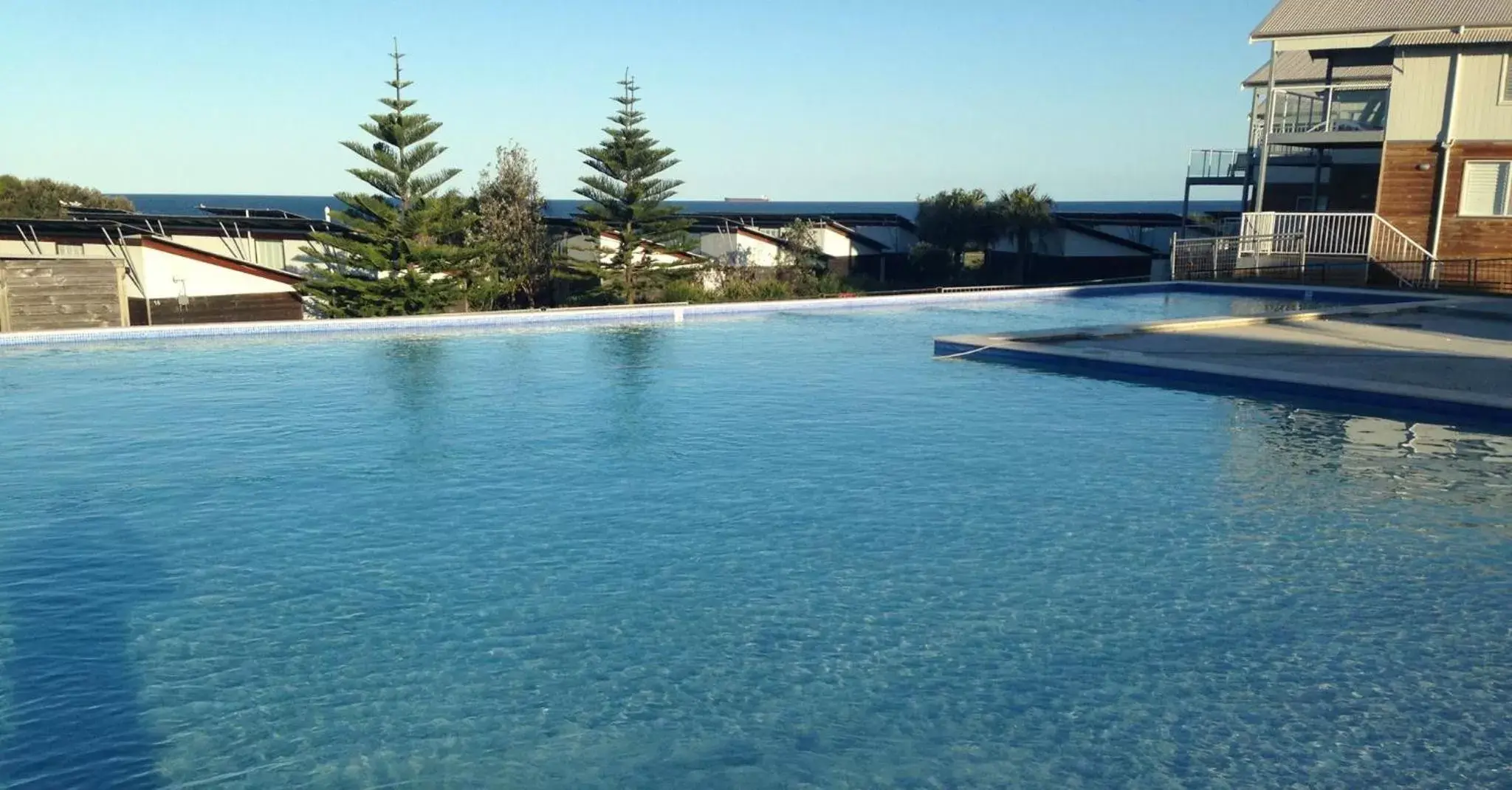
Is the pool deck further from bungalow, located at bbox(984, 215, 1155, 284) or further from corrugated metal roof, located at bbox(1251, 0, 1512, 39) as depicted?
bungalow, located at bbox(984, 215, 1155, 284)

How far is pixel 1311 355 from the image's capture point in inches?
468

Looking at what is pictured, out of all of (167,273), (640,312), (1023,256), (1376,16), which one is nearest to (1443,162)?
(1376,16)

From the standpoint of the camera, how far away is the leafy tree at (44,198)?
139 feet

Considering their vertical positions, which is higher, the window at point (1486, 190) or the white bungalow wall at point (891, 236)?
the window at point (1486, 190)

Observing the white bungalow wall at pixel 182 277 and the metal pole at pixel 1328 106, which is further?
the metal pole at pixel 1328 106

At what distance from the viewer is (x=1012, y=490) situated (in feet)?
25.4

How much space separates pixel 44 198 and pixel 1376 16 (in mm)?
46398

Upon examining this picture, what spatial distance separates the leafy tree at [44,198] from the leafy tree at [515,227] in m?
23.4

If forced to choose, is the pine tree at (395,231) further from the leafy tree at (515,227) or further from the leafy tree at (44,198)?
the leafy tree at (44,198)

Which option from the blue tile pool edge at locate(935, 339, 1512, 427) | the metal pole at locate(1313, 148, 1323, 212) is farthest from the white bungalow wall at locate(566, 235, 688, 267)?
the blue tile pool edge at locate(935, 339, 1512, 427)

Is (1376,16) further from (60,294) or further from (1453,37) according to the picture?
(60,294)

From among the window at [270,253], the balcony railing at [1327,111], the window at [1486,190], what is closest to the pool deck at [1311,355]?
the window at [1486,190]

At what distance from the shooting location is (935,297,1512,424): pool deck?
9.80m

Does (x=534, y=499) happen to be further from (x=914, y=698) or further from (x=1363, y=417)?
(x=1363, y=417)
